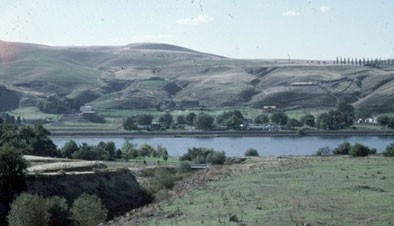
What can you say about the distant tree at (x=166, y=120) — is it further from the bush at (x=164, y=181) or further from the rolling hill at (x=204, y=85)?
the bush at (x=164, y=181)

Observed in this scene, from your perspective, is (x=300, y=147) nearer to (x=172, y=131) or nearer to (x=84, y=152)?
(x=172, y=131)

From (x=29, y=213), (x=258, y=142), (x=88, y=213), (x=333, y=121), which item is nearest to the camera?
(x=29, y=213)

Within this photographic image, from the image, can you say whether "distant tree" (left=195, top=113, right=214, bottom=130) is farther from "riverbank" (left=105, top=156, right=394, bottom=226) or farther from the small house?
"riverbank" (left=105, top=156, right=394, bottom=226)

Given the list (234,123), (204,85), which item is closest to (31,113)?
(234,123)

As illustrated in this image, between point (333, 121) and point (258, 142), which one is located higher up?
point (333, 121)

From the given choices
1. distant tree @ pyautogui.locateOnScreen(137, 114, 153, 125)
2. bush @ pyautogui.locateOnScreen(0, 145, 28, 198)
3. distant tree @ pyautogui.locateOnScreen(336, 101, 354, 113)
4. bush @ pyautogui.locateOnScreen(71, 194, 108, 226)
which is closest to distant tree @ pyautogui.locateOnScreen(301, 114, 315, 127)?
distant tree @ pyautogui.locateOnScreen(336, 101, 354, 113)

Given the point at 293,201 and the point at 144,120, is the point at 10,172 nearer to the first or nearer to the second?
the point at 293,201
